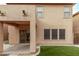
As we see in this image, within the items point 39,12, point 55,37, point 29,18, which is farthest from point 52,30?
A: point 29,18

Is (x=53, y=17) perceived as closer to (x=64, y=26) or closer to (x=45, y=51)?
(x=64, y=26)

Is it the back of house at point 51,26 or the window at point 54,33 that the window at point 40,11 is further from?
the window at point 54,33

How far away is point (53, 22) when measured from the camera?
12352 millimetres

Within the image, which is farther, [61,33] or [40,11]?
[61,33]

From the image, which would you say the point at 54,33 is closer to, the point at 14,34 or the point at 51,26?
the point at 51,26

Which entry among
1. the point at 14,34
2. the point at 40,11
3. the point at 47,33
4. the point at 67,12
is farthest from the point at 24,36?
the point at 67,12

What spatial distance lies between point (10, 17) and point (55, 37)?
4.67 m

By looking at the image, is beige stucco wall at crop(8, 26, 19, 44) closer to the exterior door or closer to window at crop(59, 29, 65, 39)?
the exterior door

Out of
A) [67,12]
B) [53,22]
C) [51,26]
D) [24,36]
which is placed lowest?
[24,36]

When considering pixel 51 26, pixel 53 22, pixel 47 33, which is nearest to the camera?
pixel 53 22

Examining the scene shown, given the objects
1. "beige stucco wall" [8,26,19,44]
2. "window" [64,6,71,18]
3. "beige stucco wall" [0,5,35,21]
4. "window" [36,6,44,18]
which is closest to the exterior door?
"beige stucco wall" [8,26,19,44]

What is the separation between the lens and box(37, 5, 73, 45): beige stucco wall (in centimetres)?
1230

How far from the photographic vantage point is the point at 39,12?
12773 millimetres

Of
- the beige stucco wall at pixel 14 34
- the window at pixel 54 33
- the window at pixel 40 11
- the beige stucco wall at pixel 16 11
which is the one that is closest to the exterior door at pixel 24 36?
the beige stucco wall at pixel 14 34
